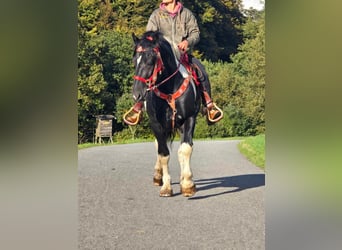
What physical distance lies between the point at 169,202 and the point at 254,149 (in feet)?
2.64

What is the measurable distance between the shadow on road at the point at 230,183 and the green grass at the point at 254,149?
0.13m

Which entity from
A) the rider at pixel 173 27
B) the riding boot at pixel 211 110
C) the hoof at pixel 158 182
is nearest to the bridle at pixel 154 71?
the rider at pixel 173 27

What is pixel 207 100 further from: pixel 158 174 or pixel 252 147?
pixel 158 174

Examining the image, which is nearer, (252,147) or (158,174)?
(252,147)

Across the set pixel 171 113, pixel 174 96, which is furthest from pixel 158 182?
pixel 174 96

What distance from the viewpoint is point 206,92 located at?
171 inches

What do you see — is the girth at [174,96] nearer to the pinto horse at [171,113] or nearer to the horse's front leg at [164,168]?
the pinto horse at [171,113]

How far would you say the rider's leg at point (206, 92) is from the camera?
429 centimetres

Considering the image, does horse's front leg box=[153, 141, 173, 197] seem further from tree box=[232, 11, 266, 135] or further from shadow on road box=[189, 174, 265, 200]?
tree box=[232, 11, 266, 135]
